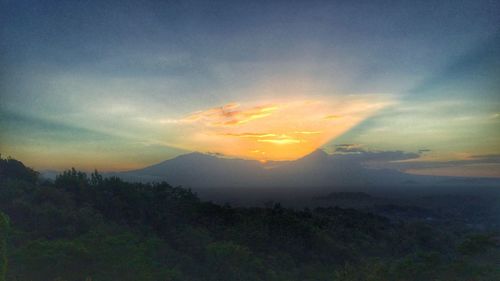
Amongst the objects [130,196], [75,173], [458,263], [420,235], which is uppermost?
[75,173]

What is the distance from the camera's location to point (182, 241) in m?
19.8

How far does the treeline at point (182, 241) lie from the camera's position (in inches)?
495

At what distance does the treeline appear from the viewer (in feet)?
41.2

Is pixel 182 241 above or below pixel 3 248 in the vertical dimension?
below

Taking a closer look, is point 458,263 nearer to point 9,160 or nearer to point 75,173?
point 75,173

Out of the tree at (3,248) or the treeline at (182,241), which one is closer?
the tree at (3,248)

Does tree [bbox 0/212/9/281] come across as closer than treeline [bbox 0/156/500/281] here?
Yes

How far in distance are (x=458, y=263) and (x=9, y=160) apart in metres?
28.2

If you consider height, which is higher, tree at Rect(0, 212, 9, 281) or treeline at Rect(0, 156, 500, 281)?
tree at Rect(0, 212, 9, 281)

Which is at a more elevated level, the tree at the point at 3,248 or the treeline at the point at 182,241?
the tree at the point at 3,248

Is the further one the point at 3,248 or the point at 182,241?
the point at 182,241

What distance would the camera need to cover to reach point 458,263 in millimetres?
12586

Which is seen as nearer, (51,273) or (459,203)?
(51,273)

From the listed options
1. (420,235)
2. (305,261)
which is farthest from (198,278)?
(420,235)
